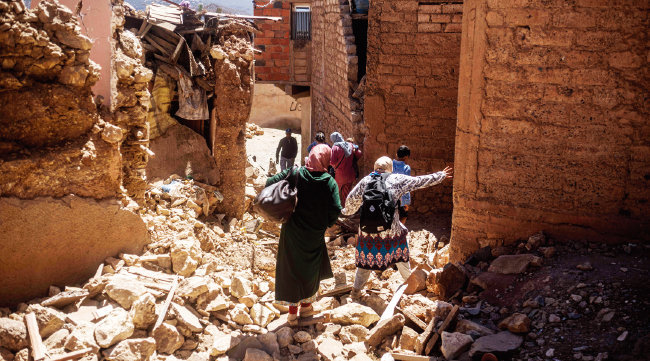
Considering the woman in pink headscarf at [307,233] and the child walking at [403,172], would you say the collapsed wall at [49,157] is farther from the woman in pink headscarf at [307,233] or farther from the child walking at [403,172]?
the child walking at [403,172]

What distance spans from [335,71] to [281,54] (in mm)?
5549

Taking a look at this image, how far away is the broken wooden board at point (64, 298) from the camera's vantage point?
4.05 meters

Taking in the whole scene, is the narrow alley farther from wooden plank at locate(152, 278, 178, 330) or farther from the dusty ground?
the dusty ground

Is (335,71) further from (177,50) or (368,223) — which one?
(368,223)

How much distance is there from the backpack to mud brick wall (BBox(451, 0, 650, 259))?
83 centimetres

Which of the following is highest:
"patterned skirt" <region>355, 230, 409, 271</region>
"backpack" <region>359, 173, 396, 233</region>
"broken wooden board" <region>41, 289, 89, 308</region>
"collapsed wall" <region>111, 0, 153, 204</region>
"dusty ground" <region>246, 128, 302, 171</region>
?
"collapsed wall" <region>111, 0, 153, 204</region>

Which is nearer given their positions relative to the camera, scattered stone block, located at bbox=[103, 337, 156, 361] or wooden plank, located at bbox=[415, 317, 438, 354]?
scattered stone block, located at bbox=[103, 337, 156, 361]

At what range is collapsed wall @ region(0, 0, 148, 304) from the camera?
400cm

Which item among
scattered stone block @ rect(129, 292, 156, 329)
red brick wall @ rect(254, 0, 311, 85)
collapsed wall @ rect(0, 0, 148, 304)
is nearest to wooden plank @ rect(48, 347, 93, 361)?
scattered stone block @ rect(129, 292, 156, 329)

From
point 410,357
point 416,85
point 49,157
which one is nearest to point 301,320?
point 410,357

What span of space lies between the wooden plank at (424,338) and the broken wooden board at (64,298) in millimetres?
2537

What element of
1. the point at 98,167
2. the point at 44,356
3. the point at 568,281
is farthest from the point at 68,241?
the point at 568,281

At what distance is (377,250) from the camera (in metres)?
4.80

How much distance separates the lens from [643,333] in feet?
10.9
